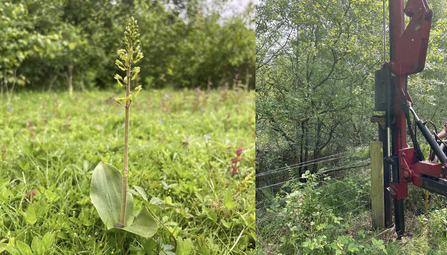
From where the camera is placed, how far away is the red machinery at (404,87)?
0.93 meters

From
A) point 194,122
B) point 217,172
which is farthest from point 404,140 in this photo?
point 194,122

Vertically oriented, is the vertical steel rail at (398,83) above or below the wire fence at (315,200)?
above

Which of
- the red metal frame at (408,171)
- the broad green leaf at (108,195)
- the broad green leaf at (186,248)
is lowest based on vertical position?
the broad green leaf at (186,248)

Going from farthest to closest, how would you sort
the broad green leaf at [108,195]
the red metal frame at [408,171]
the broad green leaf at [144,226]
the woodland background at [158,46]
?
1. the woodland background at [158,46]
2. the broad green leaf at [108,195]
3. the broad green leaf at [144,226]
4. the red metal frame at [408,171]

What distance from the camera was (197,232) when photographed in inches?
56.5

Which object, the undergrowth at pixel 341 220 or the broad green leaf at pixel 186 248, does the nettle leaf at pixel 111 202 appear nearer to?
the broad green leaf at pixel 186 248

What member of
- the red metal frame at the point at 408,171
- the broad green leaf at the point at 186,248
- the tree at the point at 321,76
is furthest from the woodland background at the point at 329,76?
the broad green leaf at the point at 186,248

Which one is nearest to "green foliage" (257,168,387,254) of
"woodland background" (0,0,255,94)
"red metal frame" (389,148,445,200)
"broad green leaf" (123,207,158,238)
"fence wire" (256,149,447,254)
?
"fence wire" (256,149,447,254)

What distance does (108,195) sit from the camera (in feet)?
4.28

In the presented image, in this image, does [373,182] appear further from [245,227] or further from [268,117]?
[245,227]

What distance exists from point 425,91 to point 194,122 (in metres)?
2.61

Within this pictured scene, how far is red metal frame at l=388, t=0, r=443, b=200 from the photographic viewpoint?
93 centimetres

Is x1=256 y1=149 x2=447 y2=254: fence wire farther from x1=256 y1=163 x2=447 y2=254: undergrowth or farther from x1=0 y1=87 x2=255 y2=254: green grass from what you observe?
x1=0 y1=87 x2=255 y2=254: green grass

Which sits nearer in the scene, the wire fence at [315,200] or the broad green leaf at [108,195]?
the wire fence at [315,200]
